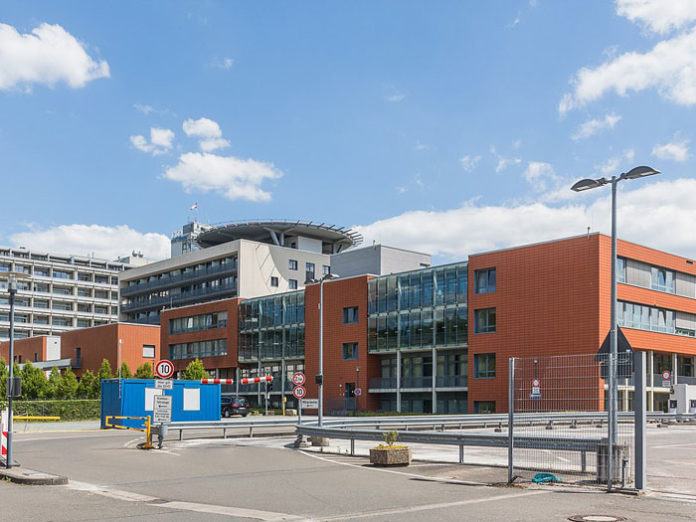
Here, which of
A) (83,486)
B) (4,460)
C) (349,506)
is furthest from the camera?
(4,460)

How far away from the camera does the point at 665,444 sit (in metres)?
27.8

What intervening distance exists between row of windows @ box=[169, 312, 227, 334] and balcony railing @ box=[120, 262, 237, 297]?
9047 mm

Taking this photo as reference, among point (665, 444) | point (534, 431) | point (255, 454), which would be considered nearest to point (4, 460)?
point (255, 454)

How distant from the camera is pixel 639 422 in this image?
13680mm

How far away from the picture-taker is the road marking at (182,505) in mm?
11663

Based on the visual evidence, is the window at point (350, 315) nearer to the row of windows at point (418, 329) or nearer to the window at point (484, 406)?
the row of windows at point (418, 329)

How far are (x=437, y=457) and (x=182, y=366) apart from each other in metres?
71.7

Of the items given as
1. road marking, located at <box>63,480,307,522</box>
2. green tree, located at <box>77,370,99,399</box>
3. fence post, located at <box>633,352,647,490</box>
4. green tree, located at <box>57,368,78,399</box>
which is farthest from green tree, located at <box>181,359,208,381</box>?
fence post, located at <box>633,352,647,490</box>

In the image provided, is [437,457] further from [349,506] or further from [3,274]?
[3,274]

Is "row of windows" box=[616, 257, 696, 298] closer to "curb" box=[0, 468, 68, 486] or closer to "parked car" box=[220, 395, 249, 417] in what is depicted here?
"parked car" box=[220, 395, 249, 417]

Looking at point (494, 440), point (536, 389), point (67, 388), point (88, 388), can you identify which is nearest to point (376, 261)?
point (88, 388)

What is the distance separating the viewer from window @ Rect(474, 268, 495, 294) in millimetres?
58250

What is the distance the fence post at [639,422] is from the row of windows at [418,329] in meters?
45.8

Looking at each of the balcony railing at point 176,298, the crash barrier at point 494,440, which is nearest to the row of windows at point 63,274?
the balcony railing at point 176,298
